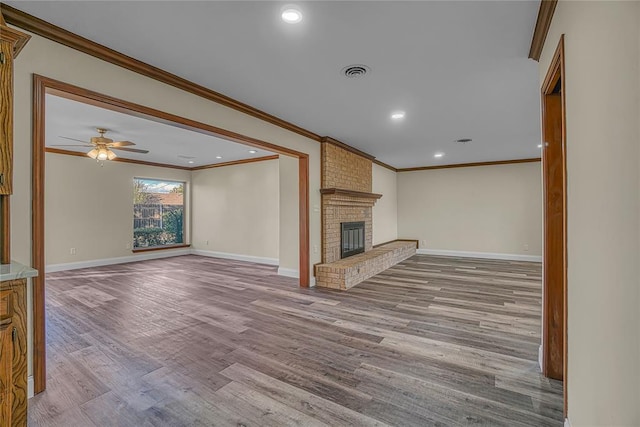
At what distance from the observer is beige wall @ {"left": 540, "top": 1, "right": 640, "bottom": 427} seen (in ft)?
2.79

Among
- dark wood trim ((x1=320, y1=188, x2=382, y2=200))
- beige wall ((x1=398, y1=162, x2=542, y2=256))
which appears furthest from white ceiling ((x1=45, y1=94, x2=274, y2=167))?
beige wall ((x1=398, y1=162, x2=542, y2=256))

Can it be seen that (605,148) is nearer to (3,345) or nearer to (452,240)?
(3,345)

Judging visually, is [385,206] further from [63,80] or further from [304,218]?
[63,80]

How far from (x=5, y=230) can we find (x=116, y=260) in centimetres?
607

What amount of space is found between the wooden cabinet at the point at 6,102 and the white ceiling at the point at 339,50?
375mm

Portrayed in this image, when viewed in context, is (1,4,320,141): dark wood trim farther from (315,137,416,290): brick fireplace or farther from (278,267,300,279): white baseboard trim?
(278,267,300,279): white baseboard trim

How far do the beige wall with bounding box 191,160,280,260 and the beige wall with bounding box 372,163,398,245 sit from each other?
254 centimetres

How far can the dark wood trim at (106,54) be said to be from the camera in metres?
1.93

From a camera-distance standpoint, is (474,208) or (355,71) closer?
(355,71)

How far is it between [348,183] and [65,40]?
14.9 feet

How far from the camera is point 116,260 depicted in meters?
7.08

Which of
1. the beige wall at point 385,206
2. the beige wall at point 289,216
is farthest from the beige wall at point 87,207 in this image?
the beige wall at point 385,206

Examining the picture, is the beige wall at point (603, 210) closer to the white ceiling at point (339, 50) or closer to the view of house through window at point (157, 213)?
the white ceiling at point (339, 50)

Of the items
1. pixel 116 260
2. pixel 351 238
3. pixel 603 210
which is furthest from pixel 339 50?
pixel 116 260
